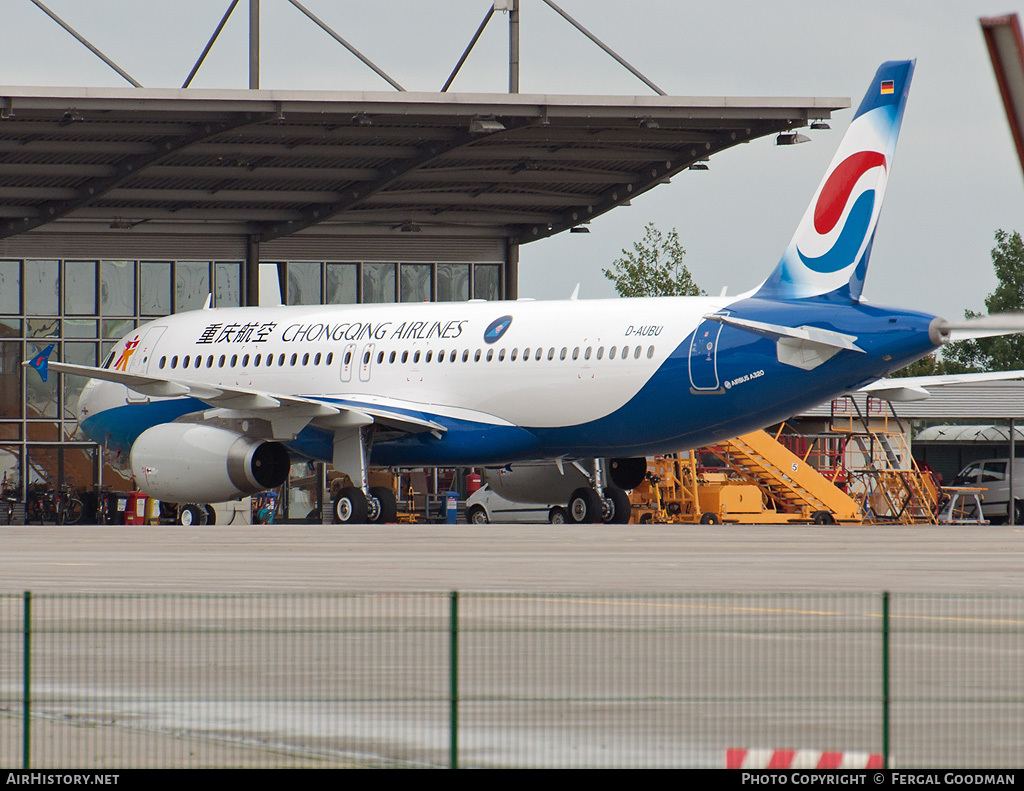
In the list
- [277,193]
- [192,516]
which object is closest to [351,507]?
[192,516]

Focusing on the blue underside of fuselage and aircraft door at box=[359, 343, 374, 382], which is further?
aircraft door at box=[359, 343, 374, 382]

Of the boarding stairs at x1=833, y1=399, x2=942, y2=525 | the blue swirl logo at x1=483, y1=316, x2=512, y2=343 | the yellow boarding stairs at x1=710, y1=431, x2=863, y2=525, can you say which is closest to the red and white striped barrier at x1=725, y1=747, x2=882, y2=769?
the blue swirl logo at x1=483, y1=316, x2=512, y2=343

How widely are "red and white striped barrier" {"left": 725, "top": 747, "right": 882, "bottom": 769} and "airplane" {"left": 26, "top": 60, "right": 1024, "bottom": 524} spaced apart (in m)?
20.6

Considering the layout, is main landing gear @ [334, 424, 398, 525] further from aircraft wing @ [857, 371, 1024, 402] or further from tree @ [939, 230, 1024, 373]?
tree @ [939, 230, 1024, 373]

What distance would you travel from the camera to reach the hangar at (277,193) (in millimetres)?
36406

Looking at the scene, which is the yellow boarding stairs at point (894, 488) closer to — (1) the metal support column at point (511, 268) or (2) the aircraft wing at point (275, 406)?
(1) the metal support column at point (511, 268)

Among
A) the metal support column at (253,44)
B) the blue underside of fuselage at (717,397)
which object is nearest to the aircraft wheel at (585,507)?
the blue underside of fuselage at (717,397)

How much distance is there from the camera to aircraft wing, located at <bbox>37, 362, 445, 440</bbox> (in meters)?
33.0

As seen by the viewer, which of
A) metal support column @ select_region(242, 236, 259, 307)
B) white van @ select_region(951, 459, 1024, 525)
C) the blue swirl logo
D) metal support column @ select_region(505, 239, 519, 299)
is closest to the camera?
the blue swirl logo

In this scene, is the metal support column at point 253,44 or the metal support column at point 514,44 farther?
the metal support column at point 514,44

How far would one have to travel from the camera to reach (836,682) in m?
10.7

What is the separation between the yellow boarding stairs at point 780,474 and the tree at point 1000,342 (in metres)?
47.8

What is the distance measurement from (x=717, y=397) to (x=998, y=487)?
23.3 meters
